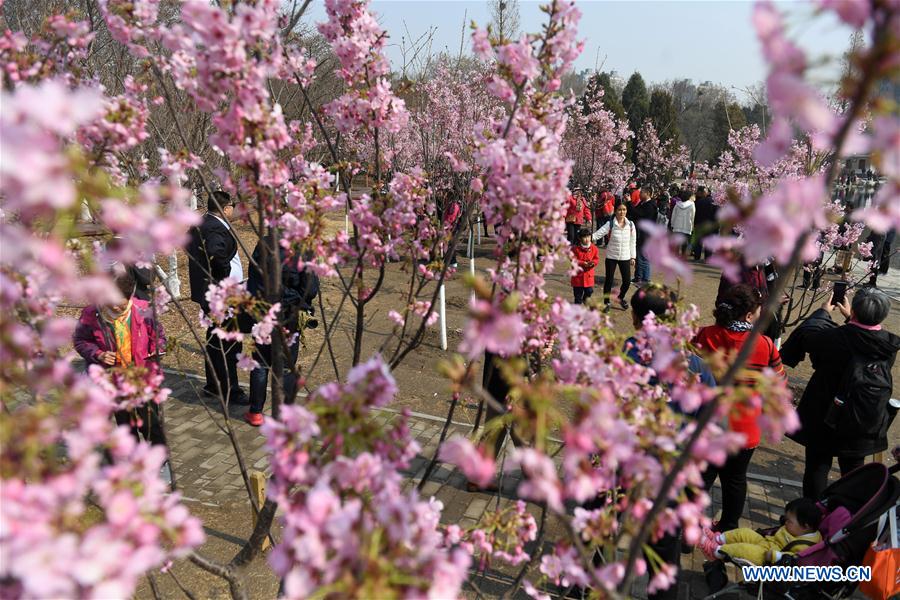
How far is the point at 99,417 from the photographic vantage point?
3.09 feet

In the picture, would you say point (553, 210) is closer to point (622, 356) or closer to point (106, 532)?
point (622, 356)

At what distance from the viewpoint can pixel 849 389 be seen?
3693 mm

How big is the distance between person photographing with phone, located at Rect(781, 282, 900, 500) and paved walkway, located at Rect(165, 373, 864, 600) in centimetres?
53

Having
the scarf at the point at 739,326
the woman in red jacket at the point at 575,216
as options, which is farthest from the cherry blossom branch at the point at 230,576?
the woman in red jacket at the point at 575,216

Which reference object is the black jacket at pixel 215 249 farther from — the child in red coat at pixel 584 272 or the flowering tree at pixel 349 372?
the child in red coat at pixel 584 272

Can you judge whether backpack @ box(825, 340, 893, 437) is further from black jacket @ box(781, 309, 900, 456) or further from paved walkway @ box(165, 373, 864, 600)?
paved walkway @ box(165, 373, 864, 600)

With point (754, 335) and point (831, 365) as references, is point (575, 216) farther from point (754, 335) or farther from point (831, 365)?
point (754, 335)

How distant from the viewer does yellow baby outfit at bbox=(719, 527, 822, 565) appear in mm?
3301

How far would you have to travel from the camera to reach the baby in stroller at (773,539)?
3.30 m

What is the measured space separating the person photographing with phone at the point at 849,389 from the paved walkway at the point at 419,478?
1.75 ft

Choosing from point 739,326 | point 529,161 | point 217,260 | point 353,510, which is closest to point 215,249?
point 217,260

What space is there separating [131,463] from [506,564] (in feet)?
10.2

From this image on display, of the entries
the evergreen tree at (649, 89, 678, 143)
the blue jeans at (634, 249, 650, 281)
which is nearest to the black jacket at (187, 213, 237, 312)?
the blue jeans at (634, 249, 650, 281)

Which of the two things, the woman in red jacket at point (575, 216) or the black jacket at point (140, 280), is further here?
the woman in red jacket at point (575, 216)
